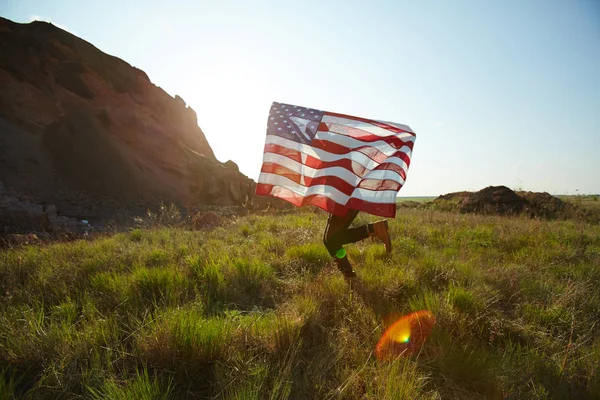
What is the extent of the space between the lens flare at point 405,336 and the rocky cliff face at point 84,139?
20.5 meters

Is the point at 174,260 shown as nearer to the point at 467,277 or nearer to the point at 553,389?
the point at 467,277

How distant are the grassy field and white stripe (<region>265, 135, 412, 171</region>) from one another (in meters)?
1.57

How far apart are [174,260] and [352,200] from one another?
10.6 ft

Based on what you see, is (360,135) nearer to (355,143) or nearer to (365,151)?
(355,143)

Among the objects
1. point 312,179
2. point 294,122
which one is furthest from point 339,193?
point 294,122

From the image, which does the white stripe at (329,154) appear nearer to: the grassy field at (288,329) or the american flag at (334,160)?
the american flag at (334,160)

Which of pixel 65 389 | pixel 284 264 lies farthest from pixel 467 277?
pixel 65 389

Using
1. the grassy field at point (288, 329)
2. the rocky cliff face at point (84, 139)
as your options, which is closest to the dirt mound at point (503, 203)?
the grassy field at point (288, 329)

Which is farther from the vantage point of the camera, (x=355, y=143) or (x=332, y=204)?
(x=355, y=143)

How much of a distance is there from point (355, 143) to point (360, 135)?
0.71 feet

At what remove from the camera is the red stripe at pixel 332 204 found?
3863mm

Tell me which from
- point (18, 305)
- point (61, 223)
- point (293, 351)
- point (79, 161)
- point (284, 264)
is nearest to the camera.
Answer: point (293, 351)

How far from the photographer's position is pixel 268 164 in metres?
4.68

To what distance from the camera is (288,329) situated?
2.53 m
